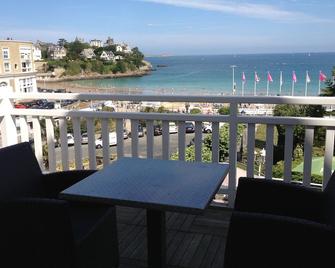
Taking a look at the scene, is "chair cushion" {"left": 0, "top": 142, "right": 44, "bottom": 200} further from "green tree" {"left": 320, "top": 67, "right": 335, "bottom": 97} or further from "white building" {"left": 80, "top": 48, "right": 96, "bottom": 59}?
"white building" {"left": 80, "top": 48, "right": 96, "bottom": 59}

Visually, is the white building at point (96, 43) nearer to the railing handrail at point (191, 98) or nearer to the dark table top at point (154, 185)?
the railing handrail at point (191, 98)

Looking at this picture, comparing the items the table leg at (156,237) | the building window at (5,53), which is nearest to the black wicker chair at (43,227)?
the table leg at (156,237)

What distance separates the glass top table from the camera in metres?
1.55

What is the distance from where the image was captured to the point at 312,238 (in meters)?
1.35

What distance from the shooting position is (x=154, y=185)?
1.76 m

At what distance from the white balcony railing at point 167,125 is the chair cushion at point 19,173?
1133mm

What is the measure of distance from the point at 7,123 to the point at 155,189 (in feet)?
8.05

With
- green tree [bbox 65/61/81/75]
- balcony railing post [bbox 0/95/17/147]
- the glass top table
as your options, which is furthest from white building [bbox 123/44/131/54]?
the glass top table

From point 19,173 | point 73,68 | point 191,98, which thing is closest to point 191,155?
point 191,98

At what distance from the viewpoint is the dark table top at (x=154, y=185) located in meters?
1.54

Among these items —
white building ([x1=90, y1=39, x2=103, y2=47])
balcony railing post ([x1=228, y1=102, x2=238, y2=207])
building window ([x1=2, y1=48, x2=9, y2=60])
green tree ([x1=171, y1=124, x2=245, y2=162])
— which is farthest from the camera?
white building ([x1=90, y1=39, x2=103, y2=47])

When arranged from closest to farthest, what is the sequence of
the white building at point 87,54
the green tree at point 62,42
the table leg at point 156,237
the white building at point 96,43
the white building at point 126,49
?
the table leg at point 156,237
the white building at point 87,54
the green tree at point 62,42
the white building at point 96,43
the white building at point 126,49

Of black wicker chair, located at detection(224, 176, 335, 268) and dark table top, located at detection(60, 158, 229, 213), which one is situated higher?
dark table top, located at detection(60, 158, 229, 213)

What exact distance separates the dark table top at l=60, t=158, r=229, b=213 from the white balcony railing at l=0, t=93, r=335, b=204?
0.94 meters
